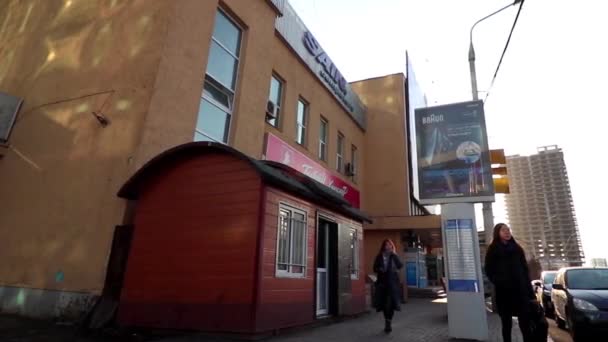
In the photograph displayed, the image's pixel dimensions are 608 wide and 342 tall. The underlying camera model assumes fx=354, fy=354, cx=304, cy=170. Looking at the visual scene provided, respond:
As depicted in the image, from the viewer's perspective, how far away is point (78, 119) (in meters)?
8.54

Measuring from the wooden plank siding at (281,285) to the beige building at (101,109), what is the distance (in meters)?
3.08

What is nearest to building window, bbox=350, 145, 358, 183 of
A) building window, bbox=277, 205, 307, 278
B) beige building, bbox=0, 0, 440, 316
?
beige building, bbox=0, 0, 440, 316

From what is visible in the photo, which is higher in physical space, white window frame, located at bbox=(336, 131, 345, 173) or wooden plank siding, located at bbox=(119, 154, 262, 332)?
white window frame, located at bbox=(336, 131, 345, 173)

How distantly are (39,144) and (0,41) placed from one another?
6.33m

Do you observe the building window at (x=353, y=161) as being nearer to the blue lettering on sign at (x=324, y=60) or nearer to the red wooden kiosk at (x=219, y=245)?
the blue lettering on sign at (x=324, y=60)

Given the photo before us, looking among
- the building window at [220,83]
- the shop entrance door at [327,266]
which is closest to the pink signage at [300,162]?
the building window at [220,83]

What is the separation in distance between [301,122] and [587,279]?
433 inches

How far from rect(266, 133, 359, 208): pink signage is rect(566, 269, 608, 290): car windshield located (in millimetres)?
8074

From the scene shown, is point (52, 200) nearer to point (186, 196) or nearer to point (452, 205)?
point (186, 196)

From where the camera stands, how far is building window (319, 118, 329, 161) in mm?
17022

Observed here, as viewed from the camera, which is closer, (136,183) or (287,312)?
(287,312)

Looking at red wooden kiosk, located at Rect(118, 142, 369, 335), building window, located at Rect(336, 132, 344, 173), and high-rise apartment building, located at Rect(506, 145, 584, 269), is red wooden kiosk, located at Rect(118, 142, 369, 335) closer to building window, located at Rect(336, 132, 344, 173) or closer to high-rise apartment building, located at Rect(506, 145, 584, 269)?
building window, located at Rect(336, 132, 344, 173)

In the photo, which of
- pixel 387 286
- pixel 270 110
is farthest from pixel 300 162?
pixel 387 286

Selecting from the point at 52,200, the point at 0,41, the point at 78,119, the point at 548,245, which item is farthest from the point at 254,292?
the point at 548,245
